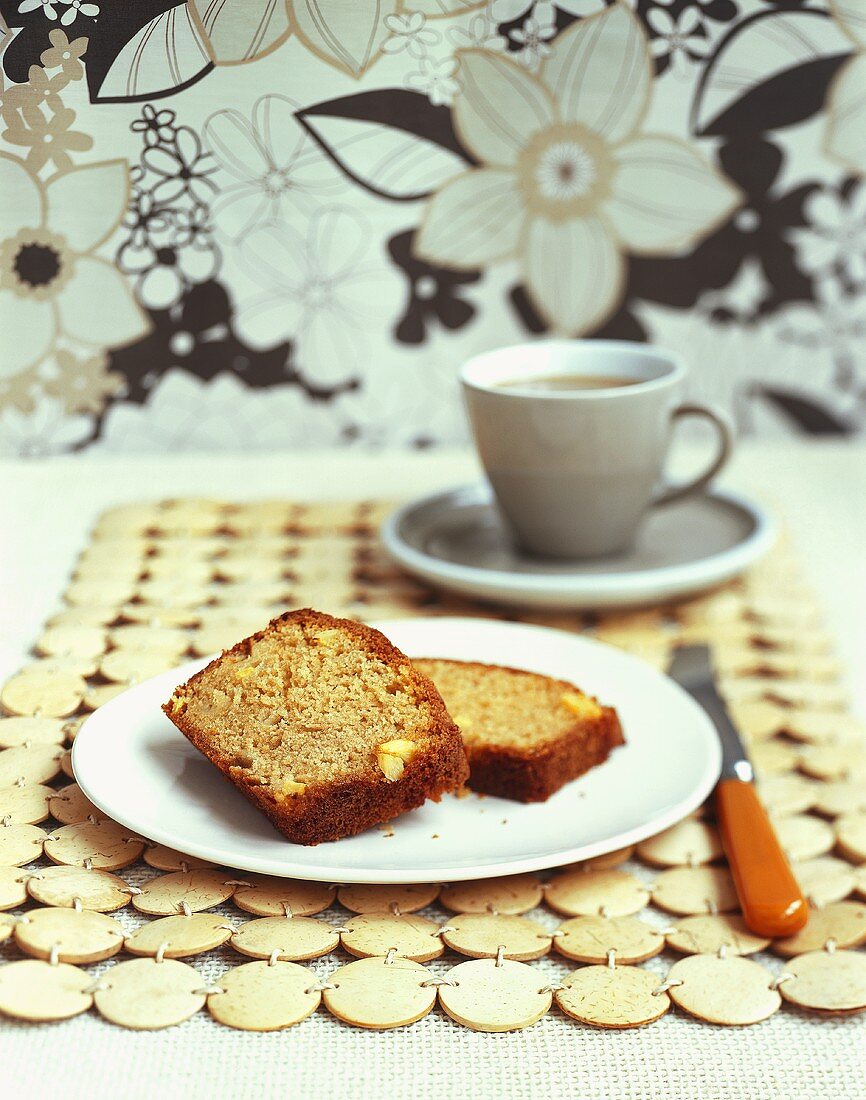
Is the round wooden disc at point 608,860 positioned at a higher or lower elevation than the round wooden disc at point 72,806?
lower

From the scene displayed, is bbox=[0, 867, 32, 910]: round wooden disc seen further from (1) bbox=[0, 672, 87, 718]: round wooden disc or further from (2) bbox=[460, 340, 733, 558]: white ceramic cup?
(2) bbox=[460, 340, 733, 558]: white ceramic cup

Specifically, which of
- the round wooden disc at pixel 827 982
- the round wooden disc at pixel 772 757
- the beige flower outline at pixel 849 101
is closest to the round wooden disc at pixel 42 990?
the round wooden disc at pixel 827 982

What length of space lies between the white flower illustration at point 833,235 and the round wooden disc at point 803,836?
0.86 meters

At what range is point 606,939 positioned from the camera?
0.59m

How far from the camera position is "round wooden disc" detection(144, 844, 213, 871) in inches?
23.7

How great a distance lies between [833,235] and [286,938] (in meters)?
1.10

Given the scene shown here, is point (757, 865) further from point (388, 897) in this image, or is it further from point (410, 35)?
point (410, 35)

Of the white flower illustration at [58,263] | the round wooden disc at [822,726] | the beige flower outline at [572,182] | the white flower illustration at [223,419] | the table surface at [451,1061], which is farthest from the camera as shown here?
the white flower illustration at [223,419]

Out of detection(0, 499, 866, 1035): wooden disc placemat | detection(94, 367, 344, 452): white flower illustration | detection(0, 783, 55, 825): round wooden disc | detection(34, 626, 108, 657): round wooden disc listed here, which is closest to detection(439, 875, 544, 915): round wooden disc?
detection(0, 499, 866, 1035): wooden disc placemat

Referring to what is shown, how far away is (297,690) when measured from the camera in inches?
25.0

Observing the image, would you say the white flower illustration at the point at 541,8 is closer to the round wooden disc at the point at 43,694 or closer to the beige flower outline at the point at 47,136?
the beige flower outline at the point at 47,136

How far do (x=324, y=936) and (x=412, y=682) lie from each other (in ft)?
0.44

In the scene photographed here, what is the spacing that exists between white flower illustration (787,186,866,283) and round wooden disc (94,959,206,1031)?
1117 mm

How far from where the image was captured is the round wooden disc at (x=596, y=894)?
608 millimetres
